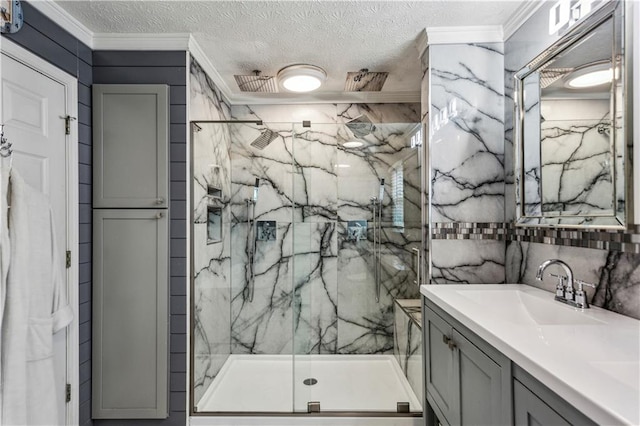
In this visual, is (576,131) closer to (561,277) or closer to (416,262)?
(561,277)

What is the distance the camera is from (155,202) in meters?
2.13

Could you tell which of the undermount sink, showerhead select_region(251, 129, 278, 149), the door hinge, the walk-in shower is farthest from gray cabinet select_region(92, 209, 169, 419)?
the undermount sink

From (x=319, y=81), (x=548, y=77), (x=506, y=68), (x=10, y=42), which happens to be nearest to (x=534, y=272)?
(x=548, y=77)

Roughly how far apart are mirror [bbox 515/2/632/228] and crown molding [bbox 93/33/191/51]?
2037mm

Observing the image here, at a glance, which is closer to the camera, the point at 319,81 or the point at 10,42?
the point at 10,42

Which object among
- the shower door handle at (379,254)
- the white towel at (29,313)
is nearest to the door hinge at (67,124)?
the white towel at (29,313)

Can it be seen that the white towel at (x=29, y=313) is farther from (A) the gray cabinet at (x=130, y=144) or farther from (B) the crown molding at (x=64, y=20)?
(B) the crown molding at (x=64, y=20)

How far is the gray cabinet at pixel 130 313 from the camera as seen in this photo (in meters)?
2.11

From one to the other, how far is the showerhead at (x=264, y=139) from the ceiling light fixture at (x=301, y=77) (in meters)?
0.50

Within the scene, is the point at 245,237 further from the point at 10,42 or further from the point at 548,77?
the point at 548,77

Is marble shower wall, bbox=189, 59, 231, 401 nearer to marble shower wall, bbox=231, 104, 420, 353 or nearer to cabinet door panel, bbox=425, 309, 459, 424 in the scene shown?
marble shower wall, bbox=231, 104, 420, 353

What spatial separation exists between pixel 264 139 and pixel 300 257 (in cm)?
89

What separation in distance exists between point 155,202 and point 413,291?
1.80 m

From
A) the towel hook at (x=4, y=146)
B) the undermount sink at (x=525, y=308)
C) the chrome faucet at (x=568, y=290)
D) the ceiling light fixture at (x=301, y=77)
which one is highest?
the ceiling light fixture at (x=301, y=77)
